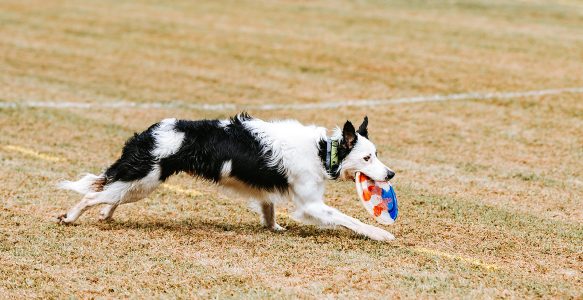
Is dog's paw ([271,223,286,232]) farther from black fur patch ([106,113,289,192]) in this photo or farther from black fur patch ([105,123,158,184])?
black fur patch ([105,123,158,184])

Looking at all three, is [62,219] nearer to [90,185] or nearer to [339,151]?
[90,185]

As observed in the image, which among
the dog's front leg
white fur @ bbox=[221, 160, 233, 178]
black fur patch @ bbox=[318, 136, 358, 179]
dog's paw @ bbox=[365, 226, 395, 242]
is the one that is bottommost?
dog's paw @ bbox=[365, 226, 395, 242]

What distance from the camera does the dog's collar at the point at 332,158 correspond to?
23.6ft

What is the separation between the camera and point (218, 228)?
24.7ft

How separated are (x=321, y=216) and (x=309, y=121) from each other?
18.2ft

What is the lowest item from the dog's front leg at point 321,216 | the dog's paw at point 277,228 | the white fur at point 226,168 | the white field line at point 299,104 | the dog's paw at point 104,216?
the white field line at point 299,104

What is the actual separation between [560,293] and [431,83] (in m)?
9.21

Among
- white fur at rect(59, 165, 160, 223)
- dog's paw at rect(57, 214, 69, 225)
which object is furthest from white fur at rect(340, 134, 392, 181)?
dog's paw at rect(57, 214, 69, 225)

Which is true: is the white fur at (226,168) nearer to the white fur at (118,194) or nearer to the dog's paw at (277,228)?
the white fur at (118,194)

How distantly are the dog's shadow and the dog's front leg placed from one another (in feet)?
0.33

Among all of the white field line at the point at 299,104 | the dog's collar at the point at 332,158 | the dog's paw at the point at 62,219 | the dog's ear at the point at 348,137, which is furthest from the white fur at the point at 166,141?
the white field line at the point at 299,104

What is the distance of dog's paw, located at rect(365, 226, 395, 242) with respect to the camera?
7.08 m

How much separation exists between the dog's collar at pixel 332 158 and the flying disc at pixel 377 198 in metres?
0.20

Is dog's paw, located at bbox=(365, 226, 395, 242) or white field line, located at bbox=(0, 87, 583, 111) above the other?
dog's paw, located at bbox=(365, 226, 395, 242)
